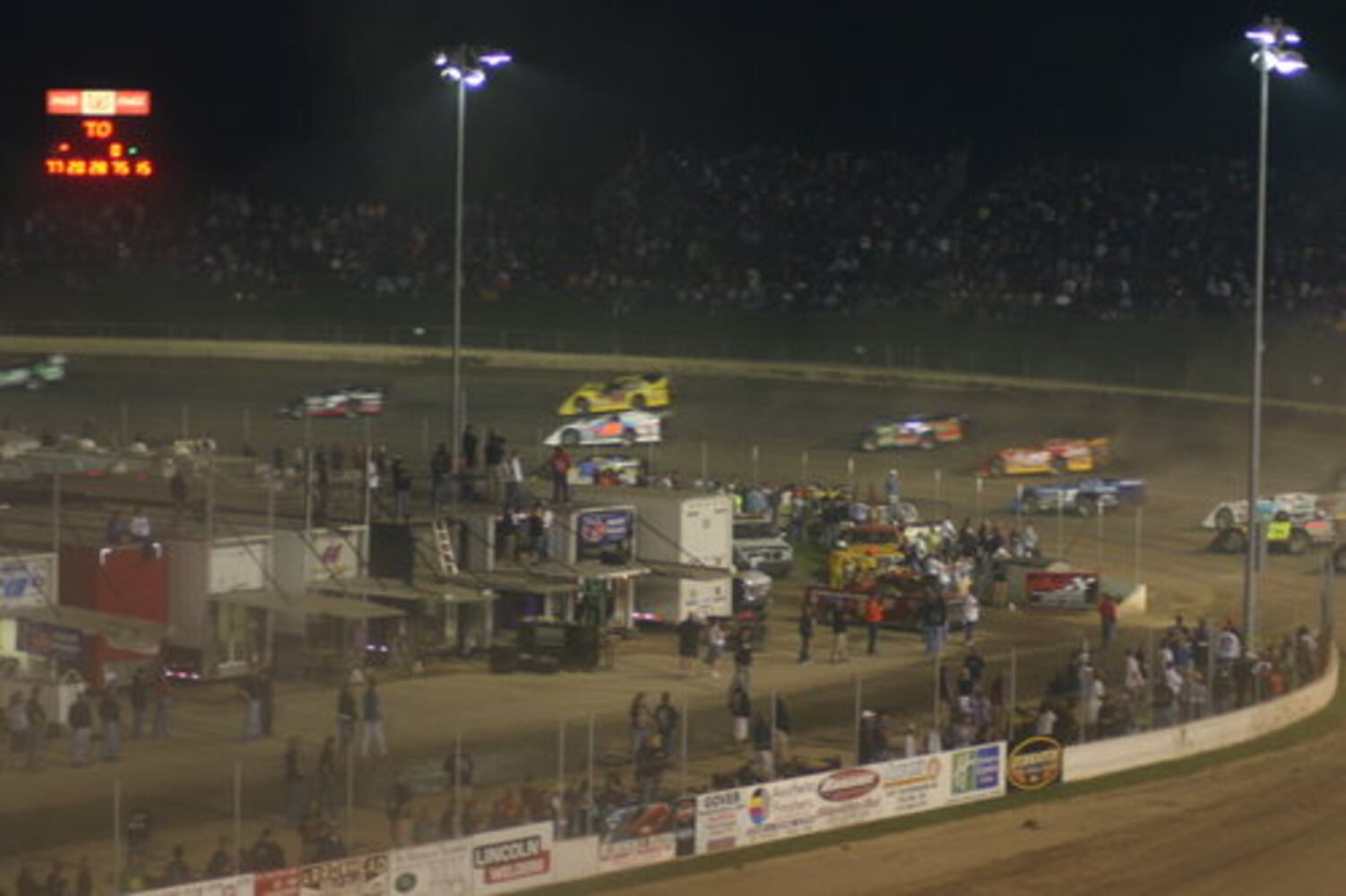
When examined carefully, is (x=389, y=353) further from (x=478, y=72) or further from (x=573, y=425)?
(x=478, y=72)

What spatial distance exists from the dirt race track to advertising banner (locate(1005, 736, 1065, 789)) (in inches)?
22.1

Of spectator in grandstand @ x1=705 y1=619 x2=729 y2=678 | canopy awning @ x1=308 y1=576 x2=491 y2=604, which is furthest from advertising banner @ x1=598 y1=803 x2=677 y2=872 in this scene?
canopy awning @ x1=308 y1=576 x2=491 y2=604

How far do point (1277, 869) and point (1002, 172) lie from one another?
63.1 meters

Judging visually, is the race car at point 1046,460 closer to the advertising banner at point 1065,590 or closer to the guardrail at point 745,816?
the advertising banner at point 1065,590

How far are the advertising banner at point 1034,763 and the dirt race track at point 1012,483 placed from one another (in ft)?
1.84

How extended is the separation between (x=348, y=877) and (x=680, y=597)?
18.2 meters

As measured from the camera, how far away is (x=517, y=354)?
68.2m

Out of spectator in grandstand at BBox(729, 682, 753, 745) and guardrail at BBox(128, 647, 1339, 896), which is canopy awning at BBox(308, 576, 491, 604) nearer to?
spectator in grandstand at BBox(729, 682, 753, 745)

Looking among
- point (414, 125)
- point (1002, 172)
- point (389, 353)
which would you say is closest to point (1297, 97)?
point (1002, 172)

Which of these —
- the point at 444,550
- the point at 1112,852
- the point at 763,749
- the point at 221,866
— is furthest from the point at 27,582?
the point at 1112,852

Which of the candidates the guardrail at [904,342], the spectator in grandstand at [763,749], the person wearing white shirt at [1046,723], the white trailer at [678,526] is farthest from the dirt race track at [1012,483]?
the white trailer at [678,526]

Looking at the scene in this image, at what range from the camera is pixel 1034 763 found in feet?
92.1

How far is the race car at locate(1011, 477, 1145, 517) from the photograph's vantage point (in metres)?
49.9

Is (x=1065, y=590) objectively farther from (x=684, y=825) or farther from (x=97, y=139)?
(x=97, y=139)
